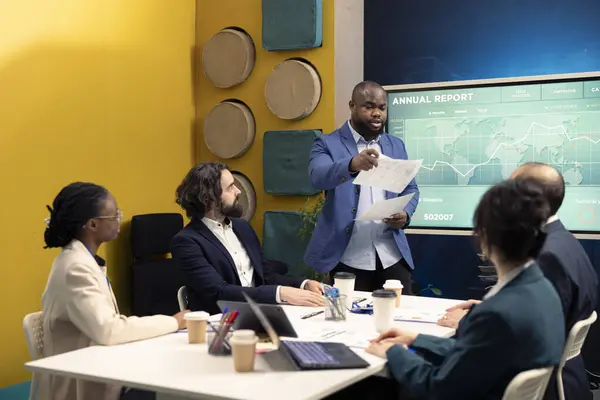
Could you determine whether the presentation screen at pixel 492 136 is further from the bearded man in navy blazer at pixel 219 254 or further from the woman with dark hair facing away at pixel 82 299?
the woman with dark hair facing away at pixel 82 299

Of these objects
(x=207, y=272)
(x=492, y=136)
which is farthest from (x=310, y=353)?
(x=492, y=136)

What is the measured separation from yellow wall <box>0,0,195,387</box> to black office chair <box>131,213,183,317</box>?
193mm

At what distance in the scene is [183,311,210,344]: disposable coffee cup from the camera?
7.73ft

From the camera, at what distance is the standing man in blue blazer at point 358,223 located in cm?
361

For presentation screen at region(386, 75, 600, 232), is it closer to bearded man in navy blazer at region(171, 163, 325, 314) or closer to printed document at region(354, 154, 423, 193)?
printed document at region(354, 154, 423, 193)

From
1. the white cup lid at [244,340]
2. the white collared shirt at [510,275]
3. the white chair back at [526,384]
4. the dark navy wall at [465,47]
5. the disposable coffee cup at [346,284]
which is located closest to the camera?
the white chair back at [526,384]

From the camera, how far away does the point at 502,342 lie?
1.79m

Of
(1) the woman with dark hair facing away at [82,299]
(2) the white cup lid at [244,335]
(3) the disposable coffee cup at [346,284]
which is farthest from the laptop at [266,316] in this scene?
(3) the disposable coffee cup at [346,284]

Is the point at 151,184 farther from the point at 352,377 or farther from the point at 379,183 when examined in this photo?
the point at 352,377

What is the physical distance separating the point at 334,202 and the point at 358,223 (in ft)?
0.55

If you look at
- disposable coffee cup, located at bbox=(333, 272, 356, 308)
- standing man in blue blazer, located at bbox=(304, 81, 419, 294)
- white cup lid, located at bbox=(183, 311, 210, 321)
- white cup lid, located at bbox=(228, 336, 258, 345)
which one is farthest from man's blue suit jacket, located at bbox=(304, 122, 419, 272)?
white cup lid, located at bbox=(228, 336, 258, 345)

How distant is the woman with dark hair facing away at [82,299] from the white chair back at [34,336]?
42 mm

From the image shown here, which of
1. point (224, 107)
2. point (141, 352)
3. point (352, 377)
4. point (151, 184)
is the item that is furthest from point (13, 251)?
point (352, 377)

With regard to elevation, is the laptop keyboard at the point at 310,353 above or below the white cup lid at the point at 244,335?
below
